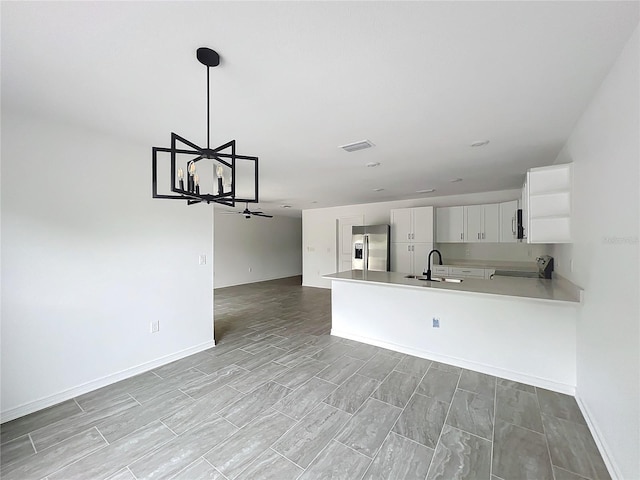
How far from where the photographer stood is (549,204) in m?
2.54

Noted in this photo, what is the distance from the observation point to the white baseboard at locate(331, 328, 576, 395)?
2.46 m

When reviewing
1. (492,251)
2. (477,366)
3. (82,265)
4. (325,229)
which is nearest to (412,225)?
(492,251)

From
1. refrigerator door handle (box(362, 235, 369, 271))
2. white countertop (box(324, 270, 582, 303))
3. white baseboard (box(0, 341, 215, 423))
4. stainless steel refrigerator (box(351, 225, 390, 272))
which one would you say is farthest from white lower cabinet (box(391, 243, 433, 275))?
white baseboard (box(0, 341, 215, 423))

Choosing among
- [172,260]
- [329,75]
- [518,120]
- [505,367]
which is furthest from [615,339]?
[172,260]

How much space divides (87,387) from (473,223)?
6.42 meters

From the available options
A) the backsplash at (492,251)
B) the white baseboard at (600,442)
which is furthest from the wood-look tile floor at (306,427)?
the backsplash at (492,251)

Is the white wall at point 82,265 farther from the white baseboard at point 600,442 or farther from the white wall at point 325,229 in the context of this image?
the white wall at point 325,229

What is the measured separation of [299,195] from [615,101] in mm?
4878

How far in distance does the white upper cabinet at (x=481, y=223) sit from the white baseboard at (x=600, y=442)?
3.58 meters

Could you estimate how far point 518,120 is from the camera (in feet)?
7.48

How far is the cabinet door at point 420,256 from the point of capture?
592 centimetres

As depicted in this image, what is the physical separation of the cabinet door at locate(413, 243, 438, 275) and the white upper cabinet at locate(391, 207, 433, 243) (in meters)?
0.11

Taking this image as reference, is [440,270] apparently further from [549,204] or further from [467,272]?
[549,204]

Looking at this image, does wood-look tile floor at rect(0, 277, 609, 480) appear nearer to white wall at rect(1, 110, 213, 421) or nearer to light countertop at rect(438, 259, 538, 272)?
white wall at rect(1, 110, 213, 421)
